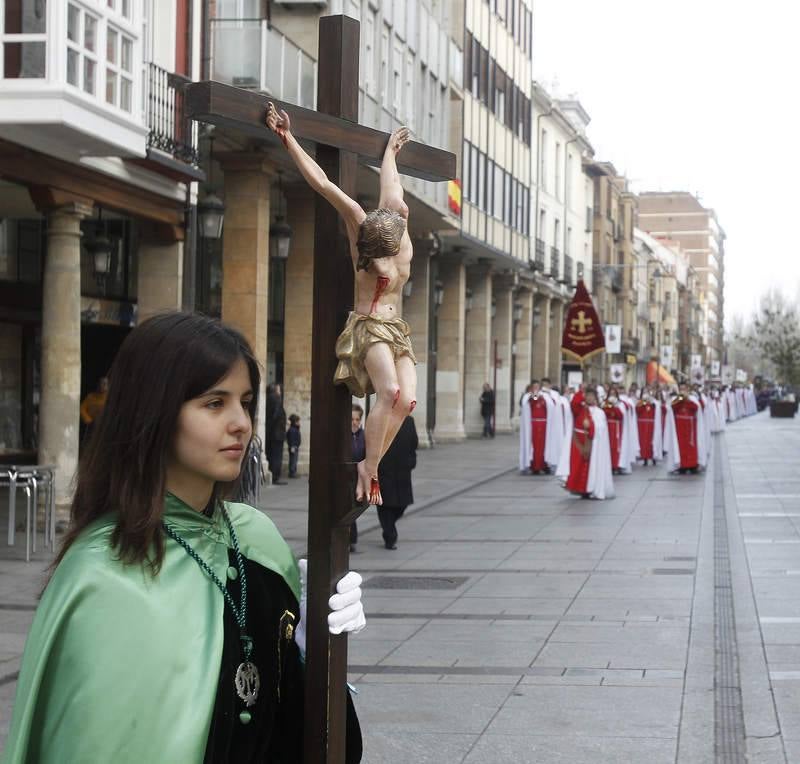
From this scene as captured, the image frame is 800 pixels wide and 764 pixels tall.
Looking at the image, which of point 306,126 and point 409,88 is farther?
point 409,88

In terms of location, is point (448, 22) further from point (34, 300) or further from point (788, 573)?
point (788, 573)

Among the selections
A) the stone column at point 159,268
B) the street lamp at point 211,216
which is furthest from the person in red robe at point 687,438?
the street lamp at point 211,216

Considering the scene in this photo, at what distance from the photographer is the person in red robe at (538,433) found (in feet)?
101

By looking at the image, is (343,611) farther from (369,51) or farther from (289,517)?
(369,51)

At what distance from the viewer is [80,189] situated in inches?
697

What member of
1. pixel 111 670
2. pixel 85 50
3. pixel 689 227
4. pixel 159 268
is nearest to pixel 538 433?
pixel 159 268

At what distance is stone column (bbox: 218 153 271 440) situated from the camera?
22.9 metres

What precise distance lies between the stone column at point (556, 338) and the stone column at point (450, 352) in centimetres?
1863

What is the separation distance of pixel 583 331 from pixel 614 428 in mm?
4057

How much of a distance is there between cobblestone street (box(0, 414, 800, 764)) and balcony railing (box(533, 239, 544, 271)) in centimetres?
3160

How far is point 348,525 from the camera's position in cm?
340

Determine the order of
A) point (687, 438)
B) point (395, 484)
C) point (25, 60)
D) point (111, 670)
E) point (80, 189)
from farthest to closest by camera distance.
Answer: point (687, 438) < point (80, 189) < point (395, 484) < point (25, 60) < point (111, 670)

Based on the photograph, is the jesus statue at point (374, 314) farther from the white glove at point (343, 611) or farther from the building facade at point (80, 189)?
the building facade at point (80, 189)

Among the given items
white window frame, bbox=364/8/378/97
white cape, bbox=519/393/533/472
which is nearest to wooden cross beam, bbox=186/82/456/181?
white window frame, bbox=364/8/378/97
